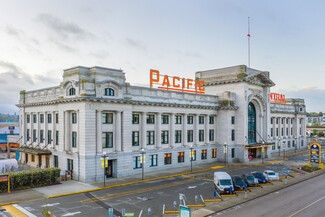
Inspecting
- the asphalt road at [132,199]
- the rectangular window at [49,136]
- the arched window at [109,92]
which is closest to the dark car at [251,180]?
the asphalt road at [132,199]

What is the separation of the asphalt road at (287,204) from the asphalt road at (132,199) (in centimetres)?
480

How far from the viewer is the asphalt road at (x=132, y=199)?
Result: 25.8 meters

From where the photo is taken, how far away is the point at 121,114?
42281 millimetres

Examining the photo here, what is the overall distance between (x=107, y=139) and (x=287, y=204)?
2571 cm

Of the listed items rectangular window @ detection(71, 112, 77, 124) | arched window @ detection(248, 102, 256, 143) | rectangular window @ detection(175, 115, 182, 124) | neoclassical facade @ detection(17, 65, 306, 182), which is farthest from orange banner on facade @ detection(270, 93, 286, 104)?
rectangular window @ detection(71, 112, 77, 124)

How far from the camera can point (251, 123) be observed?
64250 millimetres

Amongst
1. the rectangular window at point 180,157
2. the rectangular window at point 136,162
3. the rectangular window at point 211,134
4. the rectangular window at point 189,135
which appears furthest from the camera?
the rectangular window at point 211,134

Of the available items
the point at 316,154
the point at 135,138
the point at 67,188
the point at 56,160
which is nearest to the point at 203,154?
the point at 135,138

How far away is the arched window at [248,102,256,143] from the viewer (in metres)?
63.6

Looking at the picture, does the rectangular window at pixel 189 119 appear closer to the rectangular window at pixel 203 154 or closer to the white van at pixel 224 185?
the rectangular window at pixel 203 154

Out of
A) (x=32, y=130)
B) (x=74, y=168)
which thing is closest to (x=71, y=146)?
(x=74, y=168)

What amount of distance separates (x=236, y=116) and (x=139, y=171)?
27628 mm

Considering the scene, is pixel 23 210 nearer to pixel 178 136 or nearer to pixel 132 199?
pixel 132 199

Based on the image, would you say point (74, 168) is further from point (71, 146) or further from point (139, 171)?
point (139, 171)
